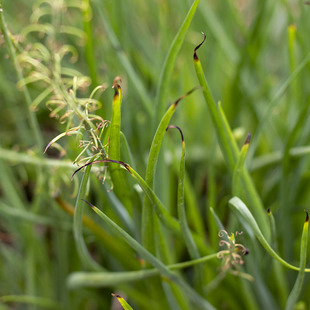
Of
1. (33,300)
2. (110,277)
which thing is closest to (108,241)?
(110,277)

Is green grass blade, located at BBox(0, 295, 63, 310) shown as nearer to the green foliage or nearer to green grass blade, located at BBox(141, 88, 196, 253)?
the green foliage

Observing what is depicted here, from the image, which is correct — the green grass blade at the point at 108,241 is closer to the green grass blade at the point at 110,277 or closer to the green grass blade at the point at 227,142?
the green grass blade at the point at 110,277

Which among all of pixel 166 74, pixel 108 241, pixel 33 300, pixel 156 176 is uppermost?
pixel 166 74

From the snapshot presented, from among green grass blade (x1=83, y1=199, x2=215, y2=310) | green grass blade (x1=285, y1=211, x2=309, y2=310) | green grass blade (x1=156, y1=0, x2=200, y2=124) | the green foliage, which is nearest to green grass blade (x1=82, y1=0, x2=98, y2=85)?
the green foliage

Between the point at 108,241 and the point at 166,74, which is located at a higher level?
the point at 166,74

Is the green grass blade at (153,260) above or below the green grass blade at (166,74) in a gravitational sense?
below

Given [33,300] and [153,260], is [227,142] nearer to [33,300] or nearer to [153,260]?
[153,260]

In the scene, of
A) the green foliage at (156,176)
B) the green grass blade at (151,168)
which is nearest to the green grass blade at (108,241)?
the green foliage at (156,176)

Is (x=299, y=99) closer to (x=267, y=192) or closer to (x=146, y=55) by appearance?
(x=267, y=192)
